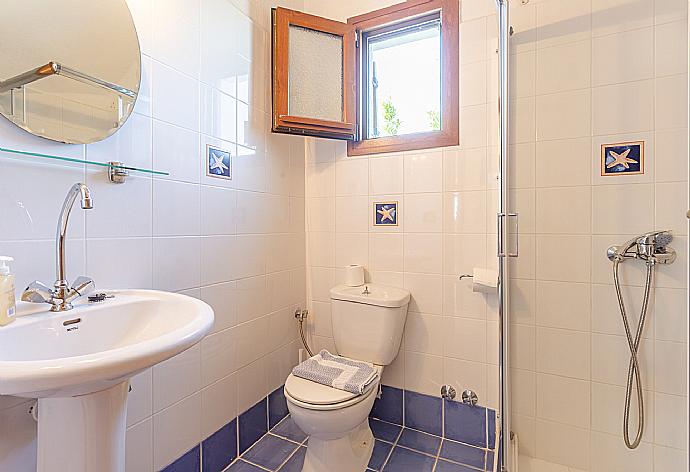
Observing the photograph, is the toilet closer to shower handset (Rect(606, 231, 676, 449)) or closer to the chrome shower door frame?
the chrome shower door frame

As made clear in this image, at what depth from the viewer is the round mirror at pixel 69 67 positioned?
2.95 ft

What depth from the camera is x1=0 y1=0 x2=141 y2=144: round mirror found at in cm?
90

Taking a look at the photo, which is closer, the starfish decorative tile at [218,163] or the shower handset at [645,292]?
the shower handset at [645,292]

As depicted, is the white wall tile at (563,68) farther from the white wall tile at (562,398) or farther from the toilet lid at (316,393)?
the toilet lid at (316,393)

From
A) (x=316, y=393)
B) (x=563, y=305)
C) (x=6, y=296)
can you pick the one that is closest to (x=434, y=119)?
(x=563, y=305)

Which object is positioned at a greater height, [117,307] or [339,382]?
[117,307]

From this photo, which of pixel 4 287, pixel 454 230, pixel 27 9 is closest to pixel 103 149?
pixel 27 9

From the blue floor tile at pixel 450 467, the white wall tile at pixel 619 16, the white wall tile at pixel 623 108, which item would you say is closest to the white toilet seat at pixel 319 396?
the blue floor tile at pixel 450 467

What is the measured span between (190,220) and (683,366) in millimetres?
1854

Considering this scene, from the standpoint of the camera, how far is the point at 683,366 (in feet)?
4.00

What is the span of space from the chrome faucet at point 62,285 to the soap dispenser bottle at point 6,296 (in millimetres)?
74

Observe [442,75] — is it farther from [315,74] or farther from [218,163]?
[218,163]

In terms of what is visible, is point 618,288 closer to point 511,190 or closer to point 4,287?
point 511,190

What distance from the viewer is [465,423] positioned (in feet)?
5.54
